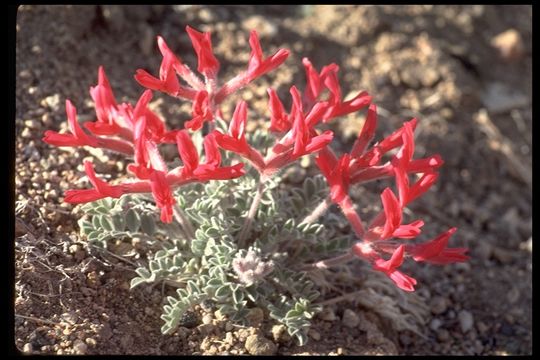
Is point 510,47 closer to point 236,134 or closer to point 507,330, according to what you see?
point 507,330

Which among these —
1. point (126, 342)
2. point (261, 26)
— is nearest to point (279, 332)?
point (126, 342)

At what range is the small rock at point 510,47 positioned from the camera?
641 cm

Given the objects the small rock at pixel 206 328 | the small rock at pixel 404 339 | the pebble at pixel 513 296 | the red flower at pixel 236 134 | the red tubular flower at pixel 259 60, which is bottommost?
the small rock at pixel 404 339

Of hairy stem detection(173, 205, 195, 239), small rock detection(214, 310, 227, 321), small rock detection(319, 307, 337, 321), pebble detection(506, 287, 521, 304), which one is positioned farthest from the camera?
pebble detection(506, 287, 521, 304)

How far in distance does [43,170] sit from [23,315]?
904 mm

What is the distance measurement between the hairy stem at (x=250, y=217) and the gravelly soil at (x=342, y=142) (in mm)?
371

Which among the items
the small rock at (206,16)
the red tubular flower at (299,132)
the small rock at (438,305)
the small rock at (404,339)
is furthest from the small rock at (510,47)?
the red tubular flower at (299,132)

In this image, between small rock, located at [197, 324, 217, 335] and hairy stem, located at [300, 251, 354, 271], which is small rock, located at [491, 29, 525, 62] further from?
small rock, located at [197, 324, 217, 335]

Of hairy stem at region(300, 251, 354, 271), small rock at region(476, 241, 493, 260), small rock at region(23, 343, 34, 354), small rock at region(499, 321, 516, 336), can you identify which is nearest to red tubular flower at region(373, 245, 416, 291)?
hairy stem at region(300, 251, 354, 271)

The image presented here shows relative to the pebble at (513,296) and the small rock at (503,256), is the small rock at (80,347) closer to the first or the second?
the pebble at (513,296)

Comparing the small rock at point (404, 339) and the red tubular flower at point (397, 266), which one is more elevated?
the red tubular flower at point (397, 266)

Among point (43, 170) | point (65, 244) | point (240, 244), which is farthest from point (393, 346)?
point (43, 170)

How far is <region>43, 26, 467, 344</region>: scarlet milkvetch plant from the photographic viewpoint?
139 inches

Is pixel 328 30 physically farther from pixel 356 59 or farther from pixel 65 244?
pixel 65 244
